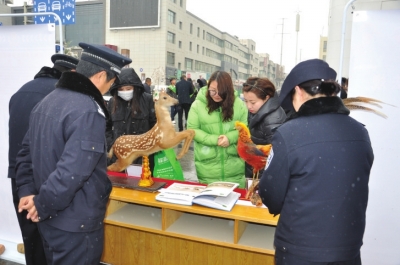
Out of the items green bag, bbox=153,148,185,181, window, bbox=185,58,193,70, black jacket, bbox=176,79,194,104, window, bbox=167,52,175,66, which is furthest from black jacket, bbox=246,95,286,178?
window, bbox=185,58,193,70

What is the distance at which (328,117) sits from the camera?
52.9 inches

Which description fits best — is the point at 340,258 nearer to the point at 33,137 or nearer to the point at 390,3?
the point at 33,137

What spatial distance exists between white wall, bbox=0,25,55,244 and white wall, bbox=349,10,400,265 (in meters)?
2.49

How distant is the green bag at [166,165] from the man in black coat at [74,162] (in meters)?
1.06

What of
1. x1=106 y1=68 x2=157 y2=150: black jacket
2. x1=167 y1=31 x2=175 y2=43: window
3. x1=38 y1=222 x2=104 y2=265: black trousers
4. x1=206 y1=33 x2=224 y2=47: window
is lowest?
x1=38 y1=222 x2=104 y2=265: black trousers

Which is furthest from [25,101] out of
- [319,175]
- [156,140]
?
[319,175]

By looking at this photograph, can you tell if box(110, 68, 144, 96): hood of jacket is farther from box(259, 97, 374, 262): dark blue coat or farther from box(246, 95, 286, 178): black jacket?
box(259, 97, 374, 262): dark blue coat

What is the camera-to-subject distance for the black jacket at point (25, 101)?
2.24m

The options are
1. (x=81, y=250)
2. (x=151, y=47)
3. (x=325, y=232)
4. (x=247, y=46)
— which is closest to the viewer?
(x=325, y=232)

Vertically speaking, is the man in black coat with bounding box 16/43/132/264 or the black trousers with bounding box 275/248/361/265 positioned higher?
the man in black coat with bounding box 16/43/132/264

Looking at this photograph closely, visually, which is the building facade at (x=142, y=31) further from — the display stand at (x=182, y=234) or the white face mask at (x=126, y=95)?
the display stand at (x=182, y=234)

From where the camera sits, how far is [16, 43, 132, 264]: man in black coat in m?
1.51

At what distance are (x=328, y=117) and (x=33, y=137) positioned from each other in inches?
58.9

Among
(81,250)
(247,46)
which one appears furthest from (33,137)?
(247,46)
